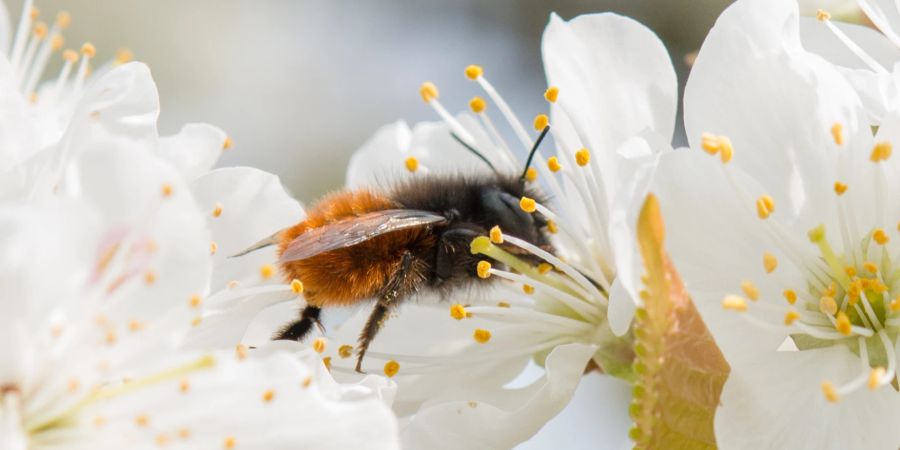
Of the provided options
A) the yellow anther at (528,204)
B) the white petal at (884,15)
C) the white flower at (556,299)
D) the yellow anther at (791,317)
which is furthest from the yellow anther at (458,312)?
the white petal at (884,15)

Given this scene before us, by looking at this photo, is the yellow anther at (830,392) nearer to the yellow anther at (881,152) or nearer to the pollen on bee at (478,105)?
the yellow anther at (881,152)

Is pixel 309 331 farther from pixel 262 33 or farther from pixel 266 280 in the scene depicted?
pixel 262 33

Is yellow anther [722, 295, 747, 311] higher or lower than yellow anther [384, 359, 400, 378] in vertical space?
higher

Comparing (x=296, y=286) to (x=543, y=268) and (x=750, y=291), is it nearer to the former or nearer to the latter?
(x=543, y=268)

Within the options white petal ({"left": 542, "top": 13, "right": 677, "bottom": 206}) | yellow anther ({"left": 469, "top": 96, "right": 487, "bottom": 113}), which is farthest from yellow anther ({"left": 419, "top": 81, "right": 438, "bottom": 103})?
white petal ({"left": 542, "top": 13, "right": 677, "bottom": 206})

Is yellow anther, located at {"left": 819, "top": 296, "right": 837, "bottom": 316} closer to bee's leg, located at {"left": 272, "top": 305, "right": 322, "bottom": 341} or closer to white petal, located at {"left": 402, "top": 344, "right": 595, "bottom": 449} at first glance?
white petal, located at {"left": 402, "top": 344, "right": 595, "bottom": 449}

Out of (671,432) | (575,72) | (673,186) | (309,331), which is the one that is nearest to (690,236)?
(673,186)

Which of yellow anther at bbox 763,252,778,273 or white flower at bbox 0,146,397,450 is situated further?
yellow anther at bbox 763,252,778,273

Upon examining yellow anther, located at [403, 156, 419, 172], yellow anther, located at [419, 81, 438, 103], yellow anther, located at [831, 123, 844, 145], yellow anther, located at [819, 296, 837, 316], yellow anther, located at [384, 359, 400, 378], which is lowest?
yellow anther, located at [384, 359, 400, 378]

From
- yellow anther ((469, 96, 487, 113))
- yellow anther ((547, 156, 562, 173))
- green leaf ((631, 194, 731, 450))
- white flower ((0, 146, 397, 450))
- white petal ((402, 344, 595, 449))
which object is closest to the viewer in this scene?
white flower ((0, 146, 397, 450))
